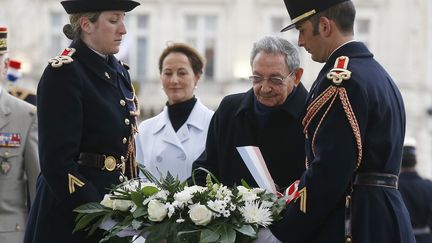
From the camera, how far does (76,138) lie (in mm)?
5809

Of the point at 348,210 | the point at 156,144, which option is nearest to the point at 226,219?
the point at 348,210

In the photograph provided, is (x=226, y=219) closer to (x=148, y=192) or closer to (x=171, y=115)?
(x=148, y=192)

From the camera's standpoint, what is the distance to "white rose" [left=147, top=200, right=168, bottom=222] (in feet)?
18.1

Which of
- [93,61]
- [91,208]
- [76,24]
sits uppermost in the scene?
[76,24]

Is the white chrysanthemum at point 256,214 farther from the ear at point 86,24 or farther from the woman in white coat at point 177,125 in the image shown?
the woman in white coat at point 177,125

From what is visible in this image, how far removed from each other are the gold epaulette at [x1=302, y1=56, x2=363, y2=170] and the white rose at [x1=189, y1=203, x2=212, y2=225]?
60 cm

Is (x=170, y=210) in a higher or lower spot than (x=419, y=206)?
higher

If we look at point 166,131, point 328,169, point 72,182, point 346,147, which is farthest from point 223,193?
point 166,131

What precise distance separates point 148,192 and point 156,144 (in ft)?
6.96

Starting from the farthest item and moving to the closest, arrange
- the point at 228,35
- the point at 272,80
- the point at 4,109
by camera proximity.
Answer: the point at 228,35
the point at 4,109
the point at 272,80

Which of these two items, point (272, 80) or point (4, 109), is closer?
point (272, 80)

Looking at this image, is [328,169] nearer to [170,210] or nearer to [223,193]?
[223,193]

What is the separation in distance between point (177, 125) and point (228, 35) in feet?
86.6

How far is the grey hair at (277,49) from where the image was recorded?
6527mm
